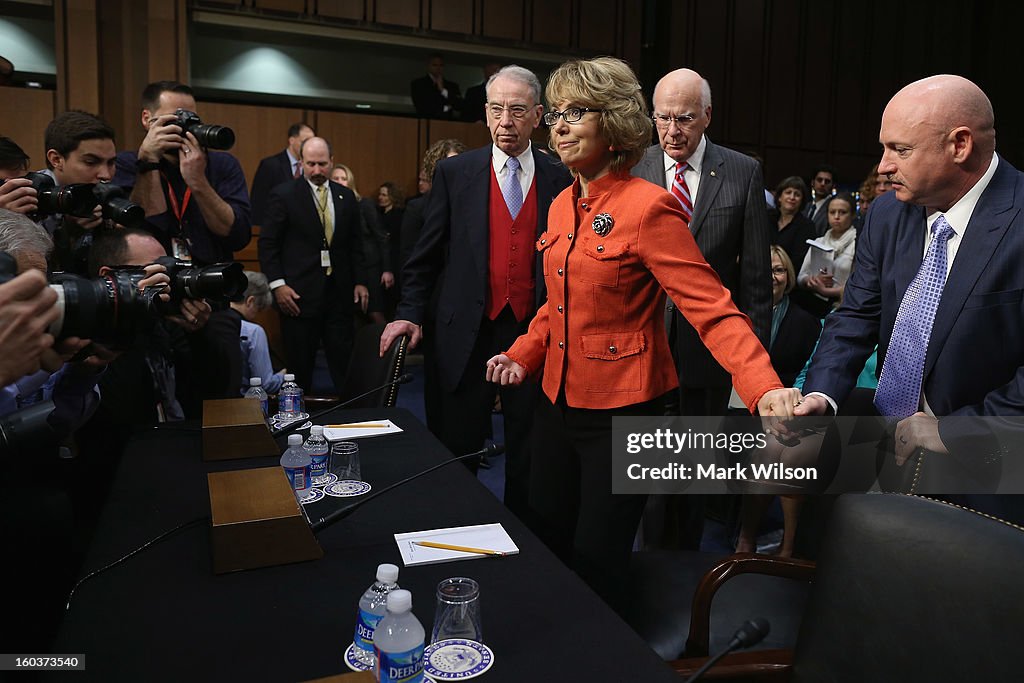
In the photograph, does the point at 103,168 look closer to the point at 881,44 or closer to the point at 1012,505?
the point at 1012,505

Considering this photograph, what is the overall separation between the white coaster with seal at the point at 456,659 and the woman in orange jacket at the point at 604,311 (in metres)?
0.68

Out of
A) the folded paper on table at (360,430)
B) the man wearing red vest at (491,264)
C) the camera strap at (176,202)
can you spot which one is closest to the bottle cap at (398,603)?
the folded paper on table at (360,430)

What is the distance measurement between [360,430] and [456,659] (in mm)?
1174

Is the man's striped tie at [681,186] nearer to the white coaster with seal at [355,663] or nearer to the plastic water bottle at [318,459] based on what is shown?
the plastic water bottle at [318,459]

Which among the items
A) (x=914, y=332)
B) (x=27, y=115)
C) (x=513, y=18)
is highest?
(x=513, y=18)

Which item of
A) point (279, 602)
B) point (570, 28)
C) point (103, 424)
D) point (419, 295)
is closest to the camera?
point (279, 602)

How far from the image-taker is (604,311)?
68.7 inches

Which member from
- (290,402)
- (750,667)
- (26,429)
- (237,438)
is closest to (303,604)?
(750,667)

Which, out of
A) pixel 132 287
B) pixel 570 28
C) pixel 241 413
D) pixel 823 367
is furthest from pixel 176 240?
pixel 570 28

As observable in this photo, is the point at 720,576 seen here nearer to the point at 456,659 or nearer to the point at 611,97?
the point at 456,659

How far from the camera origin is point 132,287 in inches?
58.7

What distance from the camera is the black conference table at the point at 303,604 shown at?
3.32ft

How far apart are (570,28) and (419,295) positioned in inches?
227

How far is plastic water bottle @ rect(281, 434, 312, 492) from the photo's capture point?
5.38 feet
